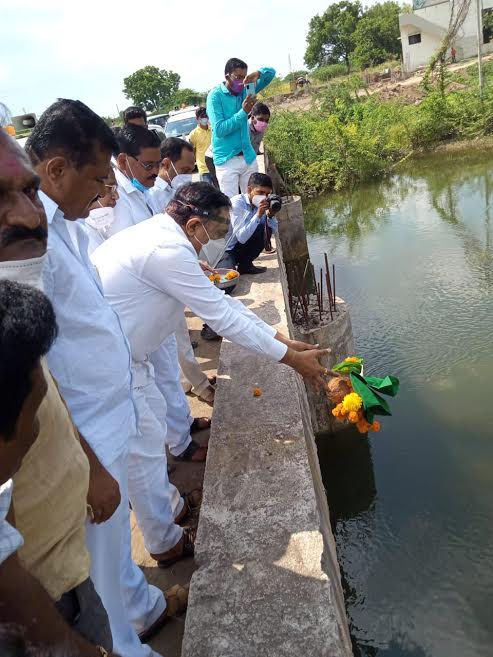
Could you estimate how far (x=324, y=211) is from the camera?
512 inches

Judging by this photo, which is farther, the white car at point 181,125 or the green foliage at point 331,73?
the green foliage at point 331,73

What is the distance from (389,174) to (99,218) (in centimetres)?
1302

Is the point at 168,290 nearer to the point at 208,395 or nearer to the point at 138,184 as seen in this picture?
the point at 138,184

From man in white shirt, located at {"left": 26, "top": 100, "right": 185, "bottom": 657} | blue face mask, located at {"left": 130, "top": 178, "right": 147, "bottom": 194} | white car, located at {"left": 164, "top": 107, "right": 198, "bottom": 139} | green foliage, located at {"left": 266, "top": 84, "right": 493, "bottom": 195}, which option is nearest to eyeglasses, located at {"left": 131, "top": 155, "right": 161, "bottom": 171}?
blue face mask, located at {"left": 130, "top": 178, "right": 147, "bottom": 194}

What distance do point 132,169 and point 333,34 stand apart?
49953 millimetres

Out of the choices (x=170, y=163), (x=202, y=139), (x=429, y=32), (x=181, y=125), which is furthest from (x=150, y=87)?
(x=170, y=163)

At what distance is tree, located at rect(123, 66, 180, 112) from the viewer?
51.8 metres

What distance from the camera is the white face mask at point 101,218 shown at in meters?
3.21

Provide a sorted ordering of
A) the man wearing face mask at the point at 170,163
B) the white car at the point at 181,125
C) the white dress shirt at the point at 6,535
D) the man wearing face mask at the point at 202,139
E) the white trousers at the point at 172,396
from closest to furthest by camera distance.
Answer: the white dress shirt at the point at 6,535 < the white trousers at the point at 172,396 < the man wearing face mask at the point at 170,163 < the man wearing face mask at the point at 202,139 < the white car at the point at 181,125

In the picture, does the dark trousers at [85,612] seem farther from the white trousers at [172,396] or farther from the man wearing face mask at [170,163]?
the man wearing face mask at [170,163]

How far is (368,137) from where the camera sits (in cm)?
1419

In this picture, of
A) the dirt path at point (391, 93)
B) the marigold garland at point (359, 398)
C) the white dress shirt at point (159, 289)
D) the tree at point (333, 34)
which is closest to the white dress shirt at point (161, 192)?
the white dress shirt at point (159, 289)

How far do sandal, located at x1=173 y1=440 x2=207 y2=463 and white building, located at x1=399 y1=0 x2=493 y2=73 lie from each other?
1336 inches

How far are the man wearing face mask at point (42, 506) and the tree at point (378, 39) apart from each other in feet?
139
